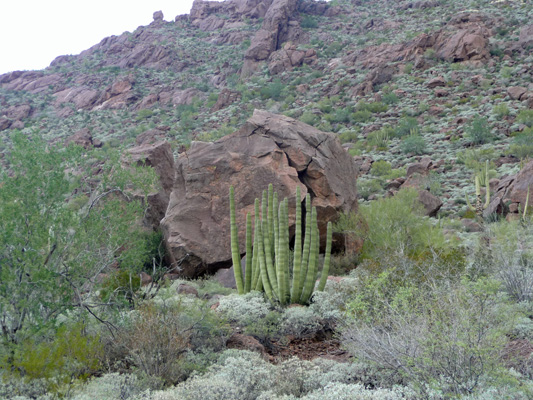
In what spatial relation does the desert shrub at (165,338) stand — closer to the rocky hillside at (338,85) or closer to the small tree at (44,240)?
the small tree at (44,240)

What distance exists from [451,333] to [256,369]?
2245mm

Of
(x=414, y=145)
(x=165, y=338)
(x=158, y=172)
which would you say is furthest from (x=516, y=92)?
(x=165, y=338)

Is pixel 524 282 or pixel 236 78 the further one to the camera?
pixel 236 78

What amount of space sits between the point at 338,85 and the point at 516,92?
14.2 metres

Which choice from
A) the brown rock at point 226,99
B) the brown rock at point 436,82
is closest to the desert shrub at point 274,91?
the brown rock at point 226,99

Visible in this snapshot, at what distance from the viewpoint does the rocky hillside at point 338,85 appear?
26.0 metres

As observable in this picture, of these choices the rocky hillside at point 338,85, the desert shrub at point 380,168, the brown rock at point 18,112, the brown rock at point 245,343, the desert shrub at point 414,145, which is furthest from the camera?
the brown rock at point 18,112

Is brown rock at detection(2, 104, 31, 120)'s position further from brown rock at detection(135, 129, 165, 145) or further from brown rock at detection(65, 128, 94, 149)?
brown rock at detection(135, 129, 165, 145)

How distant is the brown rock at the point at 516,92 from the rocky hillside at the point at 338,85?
8 cm

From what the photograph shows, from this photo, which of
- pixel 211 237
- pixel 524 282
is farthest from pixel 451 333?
pixel 211 237

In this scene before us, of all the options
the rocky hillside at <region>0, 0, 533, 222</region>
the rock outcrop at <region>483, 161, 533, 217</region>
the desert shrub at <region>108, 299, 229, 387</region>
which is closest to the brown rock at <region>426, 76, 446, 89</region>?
the rocky hillside at <region>0, 0, 533, 222</region>

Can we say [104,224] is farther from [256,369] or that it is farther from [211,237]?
[211,237]

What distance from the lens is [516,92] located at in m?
29.6

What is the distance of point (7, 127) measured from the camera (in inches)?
1721
